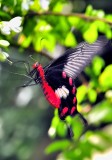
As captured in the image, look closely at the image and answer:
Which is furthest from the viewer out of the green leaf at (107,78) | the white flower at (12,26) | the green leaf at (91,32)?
the green leaf at (107,78)

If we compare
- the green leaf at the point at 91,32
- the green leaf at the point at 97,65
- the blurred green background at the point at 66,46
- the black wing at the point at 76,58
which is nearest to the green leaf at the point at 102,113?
the blurred green background at the point at 66,46

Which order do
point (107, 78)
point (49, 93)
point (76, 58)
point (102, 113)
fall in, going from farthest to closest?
point (102, 113)
point (107, 78)
point (76, 58)
point (49, 93)

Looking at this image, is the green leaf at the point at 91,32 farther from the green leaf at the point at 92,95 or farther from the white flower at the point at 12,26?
the white flower at the point at 12,26

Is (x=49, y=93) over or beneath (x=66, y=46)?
over

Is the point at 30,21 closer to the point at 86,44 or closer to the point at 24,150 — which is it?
the point at 86,44

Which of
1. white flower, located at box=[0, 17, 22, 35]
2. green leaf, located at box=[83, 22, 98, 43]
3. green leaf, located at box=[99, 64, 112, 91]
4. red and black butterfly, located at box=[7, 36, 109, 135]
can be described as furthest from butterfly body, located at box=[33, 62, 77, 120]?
green leaf, located at box=[99, 64, 112, 91]

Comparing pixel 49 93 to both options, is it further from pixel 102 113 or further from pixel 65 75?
pixel 102 113

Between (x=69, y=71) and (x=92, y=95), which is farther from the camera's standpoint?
(x=92, y=95)

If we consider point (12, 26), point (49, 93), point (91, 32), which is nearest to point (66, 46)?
point (91, 32)
